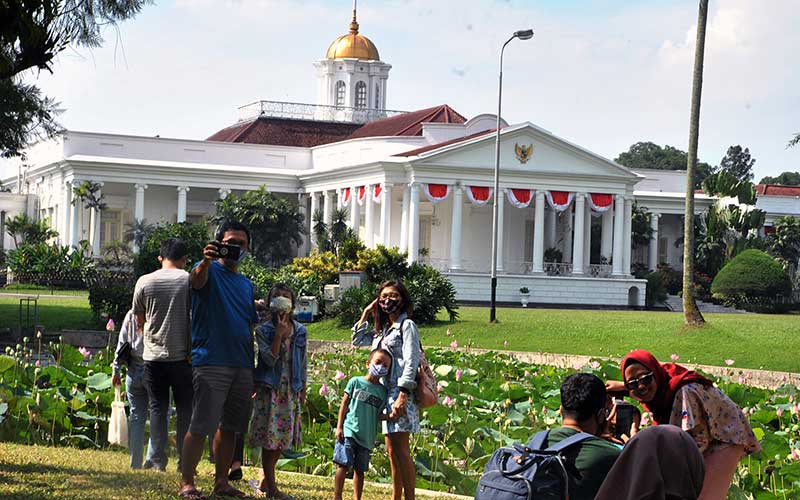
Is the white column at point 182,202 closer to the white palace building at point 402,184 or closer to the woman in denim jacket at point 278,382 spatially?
the white palace building at point 402,184

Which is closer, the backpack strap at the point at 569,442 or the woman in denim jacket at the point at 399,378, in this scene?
the backpack strap at the point at 569,442

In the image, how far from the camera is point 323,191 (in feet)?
197

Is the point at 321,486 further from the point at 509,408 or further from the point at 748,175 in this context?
the point at 748,175

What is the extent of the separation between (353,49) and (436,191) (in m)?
21.6

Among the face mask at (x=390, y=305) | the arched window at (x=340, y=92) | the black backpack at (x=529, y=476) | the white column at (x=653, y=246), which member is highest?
the arched window at (x=340, y=92)

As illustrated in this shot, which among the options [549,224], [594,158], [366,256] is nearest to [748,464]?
[366,256]

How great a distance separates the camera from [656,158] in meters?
115

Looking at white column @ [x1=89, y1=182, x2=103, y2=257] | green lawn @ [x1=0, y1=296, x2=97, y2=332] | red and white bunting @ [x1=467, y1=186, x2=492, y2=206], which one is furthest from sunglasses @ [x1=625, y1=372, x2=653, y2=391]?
white column @ [x1=89, y1=182, x2=103, y2=257]

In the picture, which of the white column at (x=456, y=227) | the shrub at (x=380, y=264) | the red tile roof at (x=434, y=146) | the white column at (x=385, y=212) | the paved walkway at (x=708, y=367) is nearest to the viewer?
the paved walkway at (x=708, y=367)

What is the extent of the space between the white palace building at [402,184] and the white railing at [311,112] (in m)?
0.08

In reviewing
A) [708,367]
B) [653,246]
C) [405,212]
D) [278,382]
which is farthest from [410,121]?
[278,382]

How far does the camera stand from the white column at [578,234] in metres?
53.6

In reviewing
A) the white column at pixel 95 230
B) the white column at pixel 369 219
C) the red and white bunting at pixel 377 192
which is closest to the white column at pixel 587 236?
the red and white bunting at pixel 377 192

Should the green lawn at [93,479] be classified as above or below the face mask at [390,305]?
below
